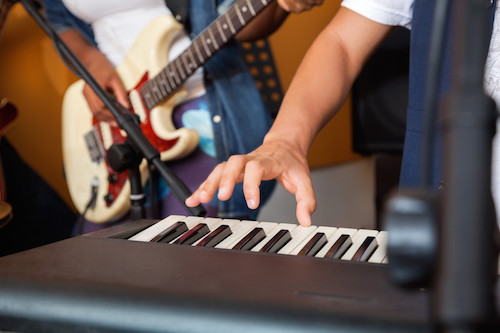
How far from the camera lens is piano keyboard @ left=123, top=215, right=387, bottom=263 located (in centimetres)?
65

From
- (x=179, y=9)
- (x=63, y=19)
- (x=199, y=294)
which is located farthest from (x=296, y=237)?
(x=63, y=19)

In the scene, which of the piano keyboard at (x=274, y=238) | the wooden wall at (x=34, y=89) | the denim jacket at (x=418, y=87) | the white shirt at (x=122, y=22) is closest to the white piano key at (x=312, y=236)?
the piano keyboard at (x=274, y=238)

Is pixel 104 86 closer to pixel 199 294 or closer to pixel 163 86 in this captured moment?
pixel 163 86

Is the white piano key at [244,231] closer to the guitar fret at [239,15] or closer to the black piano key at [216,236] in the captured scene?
the black piano key at [216,236]

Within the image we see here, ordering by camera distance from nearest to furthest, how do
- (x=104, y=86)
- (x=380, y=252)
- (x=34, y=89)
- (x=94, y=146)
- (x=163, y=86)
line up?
(x=380, y=252), (x=163, y=86), (x=104, y=86), (x=94, y=146), (x=34, y=89)

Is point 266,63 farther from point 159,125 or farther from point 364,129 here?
point 364,129

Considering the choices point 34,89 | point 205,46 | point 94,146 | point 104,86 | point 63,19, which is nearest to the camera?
point 205,46

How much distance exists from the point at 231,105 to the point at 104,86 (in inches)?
15.9

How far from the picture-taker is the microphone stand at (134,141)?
106 centimetres

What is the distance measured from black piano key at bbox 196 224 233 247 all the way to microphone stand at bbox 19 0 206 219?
27 cm

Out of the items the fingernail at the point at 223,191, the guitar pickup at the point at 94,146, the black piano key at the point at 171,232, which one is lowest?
the guitar pickup at the point at 94,146

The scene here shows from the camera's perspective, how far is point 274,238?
2.30ft

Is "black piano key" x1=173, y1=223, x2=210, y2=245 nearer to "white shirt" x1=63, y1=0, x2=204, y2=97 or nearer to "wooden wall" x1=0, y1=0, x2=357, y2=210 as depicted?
"white shirt" x1=63, y1=0, x2=204, y2=97

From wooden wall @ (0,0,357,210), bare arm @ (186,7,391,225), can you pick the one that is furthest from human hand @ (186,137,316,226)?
wooden wall @ (0,0,357,210)
